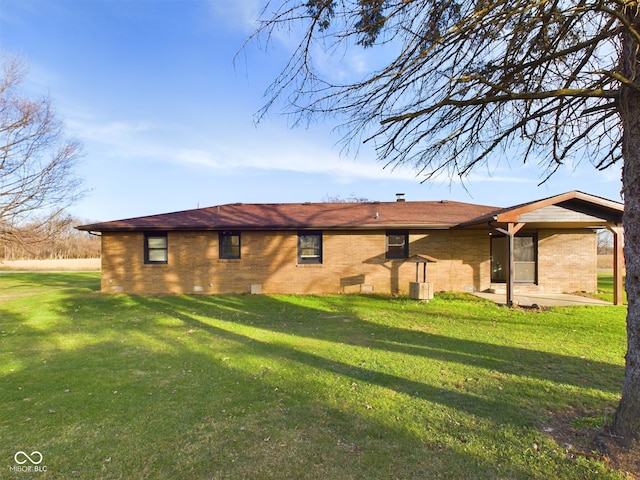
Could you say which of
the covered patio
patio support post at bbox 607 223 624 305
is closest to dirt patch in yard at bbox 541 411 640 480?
the covered patio

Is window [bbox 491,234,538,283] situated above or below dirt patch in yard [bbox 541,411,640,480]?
above

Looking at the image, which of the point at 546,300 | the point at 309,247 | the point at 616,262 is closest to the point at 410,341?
the point at 309,247

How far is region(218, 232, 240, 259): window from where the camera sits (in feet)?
45.0

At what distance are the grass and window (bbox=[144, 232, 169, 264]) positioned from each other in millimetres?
5456

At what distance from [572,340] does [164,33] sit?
11.2 meters

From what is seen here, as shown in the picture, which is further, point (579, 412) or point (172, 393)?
point (172, 393)

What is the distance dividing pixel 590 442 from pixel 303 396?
9.27 feet

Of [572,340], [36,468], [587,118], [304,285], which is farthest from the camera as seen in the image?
[304,285]

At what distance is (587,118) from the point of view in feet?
12.8

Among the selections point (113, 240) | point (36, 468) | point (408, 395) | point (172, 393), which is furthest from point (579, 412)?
point (113, 240)

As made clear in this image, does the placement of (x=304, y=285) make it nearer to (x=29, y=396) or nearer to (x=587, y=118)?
(x=29, y=396)

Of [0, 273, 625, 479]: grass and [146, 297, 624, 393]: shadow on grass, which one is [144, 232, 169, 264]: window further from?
[0, 273, 625, 479]: grass

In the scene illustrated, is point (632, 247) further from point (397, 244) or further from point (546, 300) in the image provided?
point (397, 244)

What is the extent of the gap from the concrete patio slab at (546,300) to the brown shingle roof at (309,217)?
10.3 feet
